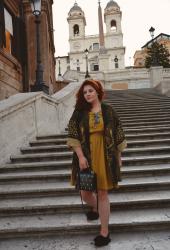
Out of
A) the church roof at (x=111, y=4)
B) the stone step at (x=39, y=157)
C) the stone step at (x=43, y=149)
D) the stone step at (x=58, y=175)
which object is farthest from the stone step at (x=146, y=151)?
the church roof at (x=111, y=4)

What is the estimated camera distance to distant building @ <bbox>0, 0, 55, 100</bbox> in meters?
10.8

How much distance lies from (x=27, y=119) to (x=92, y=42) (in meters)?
83.2

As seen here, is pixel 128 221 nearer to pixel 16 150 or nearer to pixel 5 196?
pixel 5 196

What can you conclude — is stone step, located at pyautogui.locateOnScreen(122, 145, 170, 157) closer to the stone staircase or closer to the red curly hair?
the stone staircase

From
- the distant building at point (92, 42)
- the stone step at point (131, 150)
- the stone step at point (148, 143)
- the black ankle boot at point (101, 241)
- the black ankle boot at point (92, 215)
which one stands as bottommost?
the black ankle boot at point (101, 241)

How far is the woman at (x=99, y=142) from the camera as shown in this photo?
3312 mm

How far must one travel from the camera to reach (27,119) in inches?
272

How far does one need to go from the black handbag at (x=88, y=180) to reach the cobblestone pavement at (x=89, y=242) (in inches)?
26.4

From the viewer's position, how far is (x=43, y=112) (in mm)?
7871

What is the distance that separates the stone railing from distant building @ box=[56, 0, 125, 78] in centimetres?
6681

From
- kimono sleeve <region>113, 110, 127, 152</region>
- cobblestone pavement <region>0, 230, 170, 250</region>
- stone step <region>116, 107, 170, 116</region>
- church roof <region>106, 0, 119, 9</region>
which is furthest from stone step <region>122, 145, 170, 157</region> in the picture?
church roof <region>106, 0, 119, 9</region>

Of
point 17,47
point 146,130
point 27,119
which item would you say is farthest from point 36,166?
point 17,47

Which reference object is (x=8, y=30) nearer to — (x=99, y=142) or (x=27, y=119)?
(x=27, y=119)

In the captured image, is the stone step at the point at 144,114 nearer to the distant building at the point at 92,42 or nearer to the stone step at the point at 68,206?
the stone step at the point at 68,206
